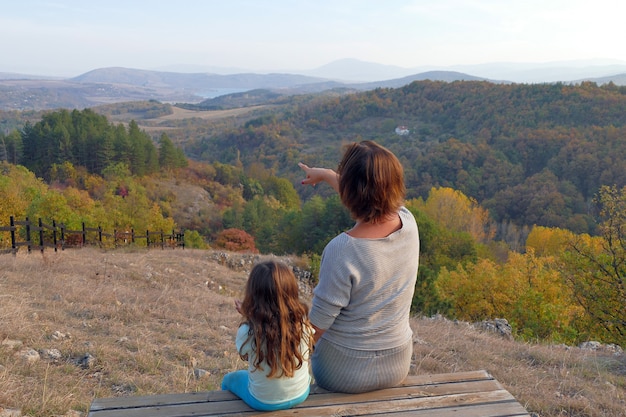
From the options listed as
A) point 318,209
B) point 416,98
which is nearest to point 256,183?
point 318,209

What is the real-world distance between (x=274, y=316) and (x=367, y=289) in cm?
47

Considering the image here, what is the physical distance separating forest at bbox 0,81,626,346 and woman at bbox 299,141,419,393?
7690 mm

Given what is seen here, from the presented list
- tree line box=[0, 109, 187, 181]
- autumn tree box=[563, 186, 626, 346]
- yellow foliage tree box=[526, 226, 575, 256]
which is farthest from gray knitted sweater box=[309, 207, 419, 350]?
tree line box=[0, 109, 187, 181]

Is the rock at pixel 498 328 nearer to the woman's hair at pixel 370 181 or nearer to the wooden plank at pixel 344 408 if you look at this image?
the wooden plank at pixel 344 408

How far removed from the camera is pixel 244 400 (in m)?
2.42

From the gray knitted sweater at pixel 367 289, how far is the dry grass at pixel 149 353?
2052mm

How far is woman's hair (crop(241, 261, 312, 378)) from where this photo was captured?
2168mm

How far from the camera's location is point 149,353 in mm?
4590

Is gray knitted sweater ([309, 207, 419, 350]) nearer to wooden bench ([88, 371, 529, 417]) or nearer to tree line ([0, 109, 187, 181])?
wooden bench ([88, 371, 529, 417])

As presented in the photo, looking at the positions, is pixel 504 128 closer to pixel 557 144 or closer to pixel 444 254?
pixel 557 144

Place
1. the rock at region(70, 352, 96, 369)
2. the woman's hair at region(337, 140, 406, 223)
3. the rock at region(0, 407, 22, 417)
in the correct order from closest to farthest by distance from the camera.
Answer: the woman's hair at region(337, 140, 406, 223) < the rock at region(0, 407, 22, 417) < the rock at region(70, 352, 96, 369)

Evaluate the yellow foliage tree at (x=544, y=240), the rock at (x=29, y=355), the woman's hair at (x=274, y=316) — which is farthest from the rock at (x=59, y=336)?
the yellow foliage tree at (x=544, y=240)

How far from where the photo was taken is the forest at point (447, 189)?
1376 cm

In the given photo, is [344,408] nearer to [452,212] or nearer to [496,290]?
[496,290]
